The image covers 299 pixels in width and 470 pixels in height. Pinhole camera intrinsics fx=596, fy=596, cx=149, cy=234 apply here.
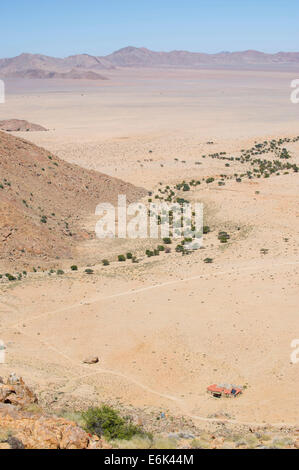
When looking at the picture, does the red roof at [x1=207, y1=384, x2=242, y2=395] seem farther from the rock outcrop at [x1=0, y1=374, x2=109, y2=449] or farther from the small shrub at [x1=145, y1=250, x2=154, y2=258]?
the small shrub at [x1=145, y1=250, x2=154, y2=258]

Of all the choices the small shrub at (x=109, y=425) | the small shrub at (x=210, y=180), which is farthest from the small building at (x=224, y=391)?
the small shrub at (x=210, y=180)

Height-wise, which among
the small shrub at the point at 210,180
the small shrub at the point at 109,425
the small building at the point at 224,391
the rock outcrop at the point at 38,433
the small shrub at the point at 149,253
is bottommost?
the small building at the point at 224,391

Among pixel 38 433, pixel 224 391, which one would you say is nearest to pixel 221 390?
pixel 224 391

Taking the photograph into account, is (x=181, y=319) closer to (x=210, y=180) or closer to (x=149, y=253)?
(x=149, y=253)

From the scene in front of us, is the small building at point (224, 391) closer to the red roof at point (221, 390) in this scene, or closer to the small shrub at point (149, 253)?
the red roof at point (221, 390)

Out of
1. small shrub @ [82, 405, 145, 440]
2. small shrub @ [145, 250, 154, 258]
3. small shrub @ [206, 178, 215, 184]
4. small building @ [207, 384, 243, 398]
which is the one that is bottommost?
small building @ [207, 384, 243, 398]

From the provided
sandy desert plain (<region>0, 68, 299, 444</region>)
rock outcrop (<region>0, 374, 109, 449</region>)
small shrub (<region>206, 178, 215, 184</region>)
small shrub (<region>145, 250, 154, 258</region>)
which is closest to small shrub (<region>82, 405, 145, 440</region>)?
rock outcrop (<region>0, 374, 109, 449</region>)

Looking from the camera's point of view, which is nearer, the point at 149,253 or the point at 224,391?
the point at 224,391
